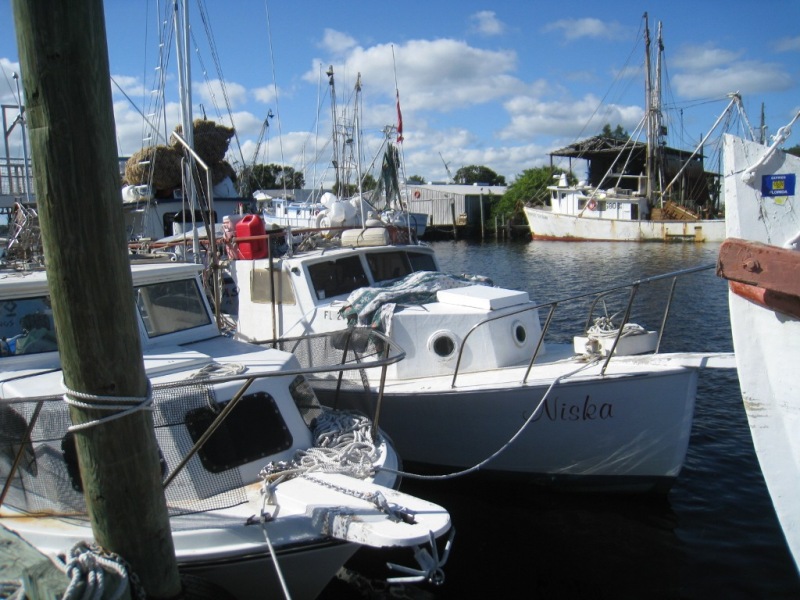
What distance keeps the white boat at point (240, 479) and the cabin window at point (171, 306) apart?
1.15 metres

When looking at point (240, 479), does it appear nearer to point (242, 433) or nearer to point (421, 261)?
point (242, 433)

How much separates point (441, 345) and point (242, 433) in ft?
11.7

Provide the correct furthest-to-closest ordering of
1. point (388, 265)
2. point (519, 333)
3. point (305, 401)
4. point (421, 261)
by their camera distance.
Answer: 1. point (421, 261)
2. point (388, 265)
3. point (519, 333)
4. point (305, 401)

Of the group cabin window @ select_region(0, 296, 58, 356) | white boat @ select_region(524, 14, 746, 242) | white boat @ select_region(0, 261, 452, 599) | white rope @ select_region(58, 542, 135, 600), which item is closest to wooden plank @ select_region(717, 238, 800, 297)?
white boat @ select_region(0, 261, 452, 599)

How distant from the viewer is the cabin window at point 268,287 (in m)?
9.41

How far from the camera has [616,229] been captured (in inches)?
1806

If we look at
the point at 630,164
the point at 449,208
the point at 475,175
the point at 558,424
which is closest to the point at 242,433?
the point at 558,424

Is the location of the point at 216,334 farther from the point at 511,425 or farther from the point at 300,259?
the point at 511,425

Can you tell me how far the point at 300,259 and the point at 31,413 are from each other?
4774 mm

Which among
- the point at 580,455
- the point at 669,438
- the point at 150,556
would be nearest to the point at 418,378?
the point at 580,455

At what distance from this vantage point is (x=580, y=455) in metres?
7.89

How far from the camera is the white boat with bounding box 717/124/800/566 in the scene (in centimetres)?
427

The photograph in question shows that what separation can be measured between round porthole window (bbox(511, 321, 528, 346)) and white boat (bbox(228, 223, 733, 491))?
0.6 inches

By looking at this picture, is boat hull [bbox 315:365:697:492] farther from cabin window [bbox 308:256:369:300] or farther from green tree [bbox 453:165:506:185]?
green tree [bbox 453:165:506:185]
